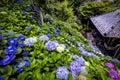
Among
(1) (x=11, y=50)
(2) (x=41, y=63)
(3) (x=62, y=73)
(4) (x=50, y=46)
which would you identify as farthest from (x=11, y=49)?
(3) (x=62, y=73)

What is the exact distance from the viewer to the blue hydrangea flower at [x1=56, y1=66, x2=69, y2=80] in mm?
1983

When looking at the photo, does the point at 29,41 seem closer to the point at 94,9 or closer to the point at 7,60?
the point at 7,60

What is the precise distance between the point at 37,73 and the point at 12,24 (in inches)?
79.5

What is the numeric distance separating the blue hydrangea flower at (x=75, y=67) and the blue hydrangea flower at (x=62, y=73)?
12 centimetres

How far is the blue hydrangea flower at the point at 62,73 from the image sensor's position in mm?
1983

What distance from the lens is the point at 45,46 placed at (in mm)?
2443

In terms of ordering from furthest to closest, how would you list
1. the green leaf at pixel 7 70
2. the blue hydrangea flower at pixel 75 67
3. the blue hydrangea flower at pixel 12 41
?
the blue hydrangea flower at pixel 12 41 → the blue hydrangea flower at pixel 75 67 → the green leaf at pixel 7 70

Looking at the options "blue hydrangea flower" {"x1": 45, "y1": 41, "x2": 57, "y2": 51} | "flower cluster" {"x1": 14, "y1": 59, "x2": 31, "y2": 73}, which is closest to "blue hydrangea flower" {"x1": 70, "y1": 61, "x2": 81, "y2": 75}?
"blue hydrangea flower" {"x1": 45, "y1": 41, "x2": 57, "y2": 51}

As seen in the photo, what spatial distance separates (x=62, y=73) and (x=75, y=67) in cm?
28

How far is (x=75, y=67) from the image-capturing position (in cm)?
218

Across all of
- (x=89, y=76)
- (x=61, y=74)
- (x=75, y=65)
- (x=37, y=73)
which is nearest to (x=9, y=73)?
(x=37, y=73)

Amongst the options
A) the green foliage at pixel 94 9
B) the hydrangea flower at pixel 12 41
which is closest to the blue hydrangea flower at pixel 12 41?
the hydrangea flower at pixel 12 41

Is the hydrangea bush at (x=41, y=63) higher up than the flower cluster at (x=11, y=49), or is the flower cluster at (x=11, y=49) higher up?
the flower cluster at (x=11, y=49)

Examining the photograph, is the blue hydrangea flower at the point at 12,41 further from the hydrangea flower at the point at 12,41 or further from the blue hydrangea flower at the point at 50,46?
the blue hydrangea flower at the point at 50,46
